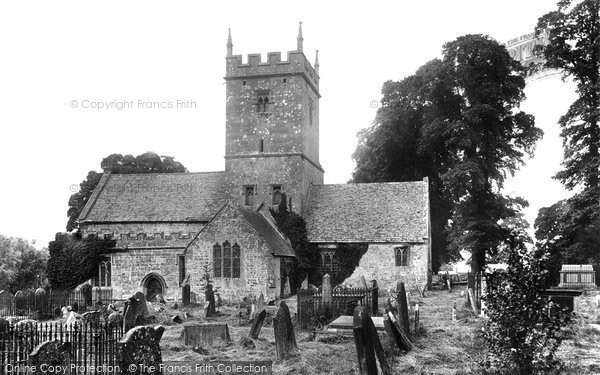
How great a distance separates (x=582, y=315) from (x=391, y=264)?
55.4 ft

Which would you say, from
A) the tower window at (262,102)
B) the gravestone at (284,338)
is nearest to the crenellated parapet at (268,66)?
the tower window at (262,102)

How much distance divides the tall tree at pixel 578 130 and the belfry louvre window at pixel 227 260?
16477 millimetres

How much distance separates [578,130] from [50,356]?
2887 cm

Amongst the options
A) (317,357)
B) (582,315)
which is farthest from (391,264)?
(317,357)

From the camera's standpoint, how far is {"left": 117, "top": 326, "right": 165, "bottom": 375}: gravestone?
11742 mm

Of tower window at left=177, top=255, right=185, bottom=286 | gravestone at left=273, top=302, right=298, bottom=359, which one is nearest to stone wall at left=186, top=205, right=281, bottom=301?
tower window at left=177, top=255, right=185, bottom=286

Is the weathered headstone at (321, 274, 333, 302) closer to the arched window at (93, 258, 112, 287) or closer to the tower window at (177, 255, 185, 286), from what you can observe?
the tower window at (177, 255, 185, 286)

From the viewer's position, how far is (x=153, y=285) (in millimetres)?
40375

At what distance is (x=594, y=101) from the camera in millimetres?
32969

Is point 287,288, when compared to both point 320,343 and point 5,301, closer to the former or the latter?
point 5,301

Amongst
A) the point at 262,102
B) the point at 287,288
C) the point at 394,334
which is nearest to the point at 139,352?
the point at 394,334

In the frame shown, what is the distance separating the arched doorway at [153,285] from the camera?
131 feet

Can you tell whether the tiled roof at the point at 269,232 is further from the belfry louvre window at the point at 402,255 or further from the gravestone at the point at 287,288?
the belfry louvre window at the point at 402,255

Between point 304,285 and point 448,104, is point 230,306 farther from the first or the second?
point 448,104
